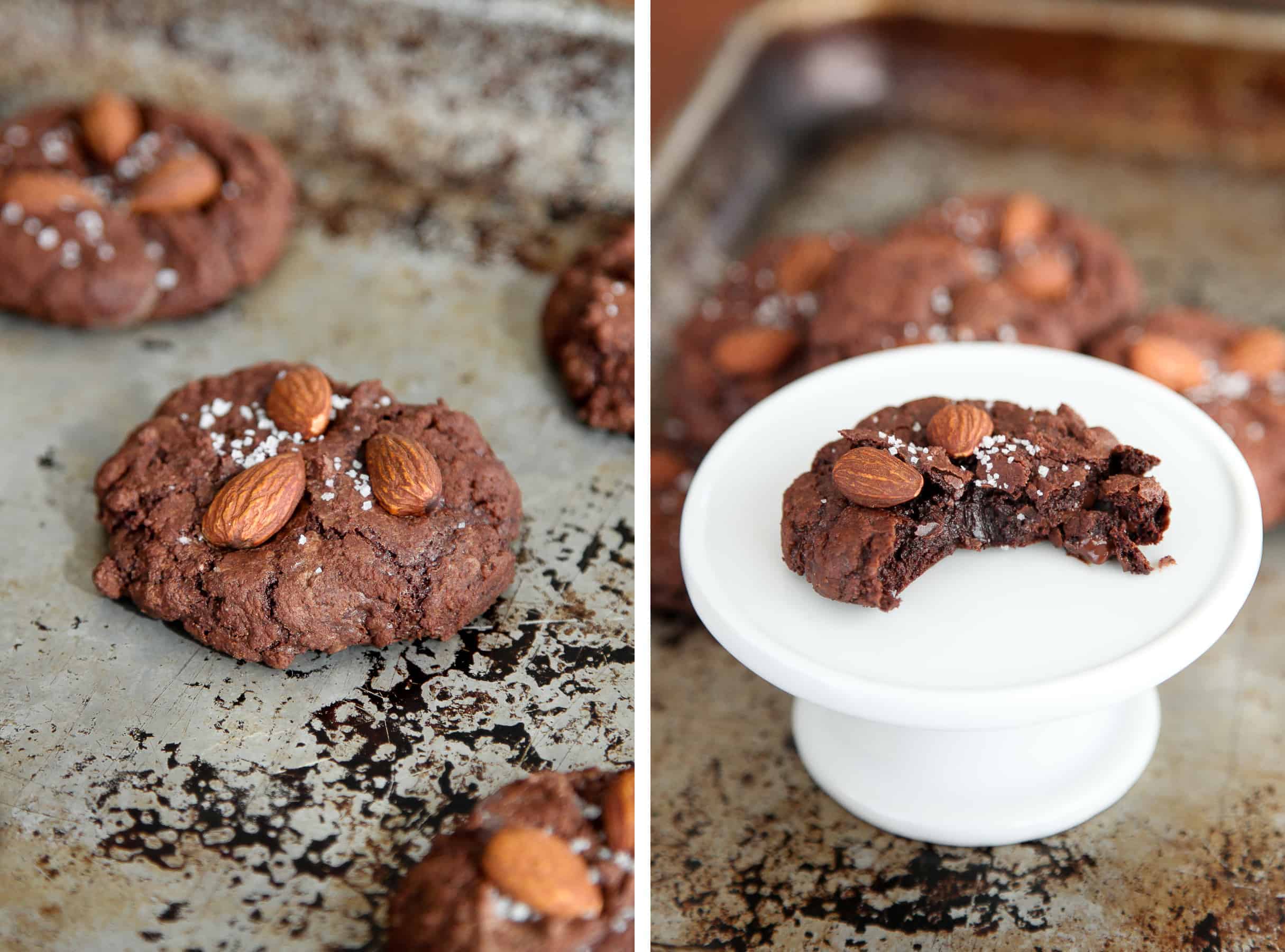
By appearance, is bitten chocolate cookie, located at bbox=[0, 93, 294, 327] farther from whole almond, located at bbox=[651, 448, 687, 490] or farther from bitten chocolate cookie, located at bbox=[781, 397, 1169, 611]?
bitten chocolate cookie, located at bbox=[781, 397, 1169, 611]

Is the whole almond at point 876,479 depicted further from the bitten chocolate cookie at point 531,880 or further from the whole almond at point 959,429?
the bitten chocolate cookie at point 531,880

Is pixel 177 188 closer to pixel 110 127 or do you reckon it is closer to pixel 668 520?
pixel 110 127

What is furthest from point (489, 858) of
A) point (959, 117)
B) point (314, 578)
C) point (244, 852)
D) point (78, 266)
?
point (959, 117)

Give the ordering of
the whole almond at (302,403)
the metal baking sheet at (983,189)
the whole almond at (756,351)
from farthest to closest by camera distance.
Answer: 1. the whole almond at (756,351)
2. the whole almond at (302,403)
3. the metal baking sheet at (983,189)

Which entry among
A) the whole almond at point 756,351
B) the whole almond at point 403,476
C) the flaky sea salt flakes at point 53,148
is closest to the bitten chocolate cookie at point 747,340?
the whole almond at point 756,351

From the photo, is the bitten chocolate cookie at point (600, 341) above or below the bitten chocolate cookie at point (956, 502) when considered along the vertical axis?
below

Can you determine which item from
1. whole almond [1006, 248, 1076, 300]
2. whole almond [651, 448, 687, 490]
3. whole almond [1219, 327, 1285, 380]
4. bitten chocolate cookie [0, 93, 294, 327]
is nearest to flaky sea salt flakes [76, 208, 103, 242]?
bitten chocolate cookie [0, 93, 294, 327]
